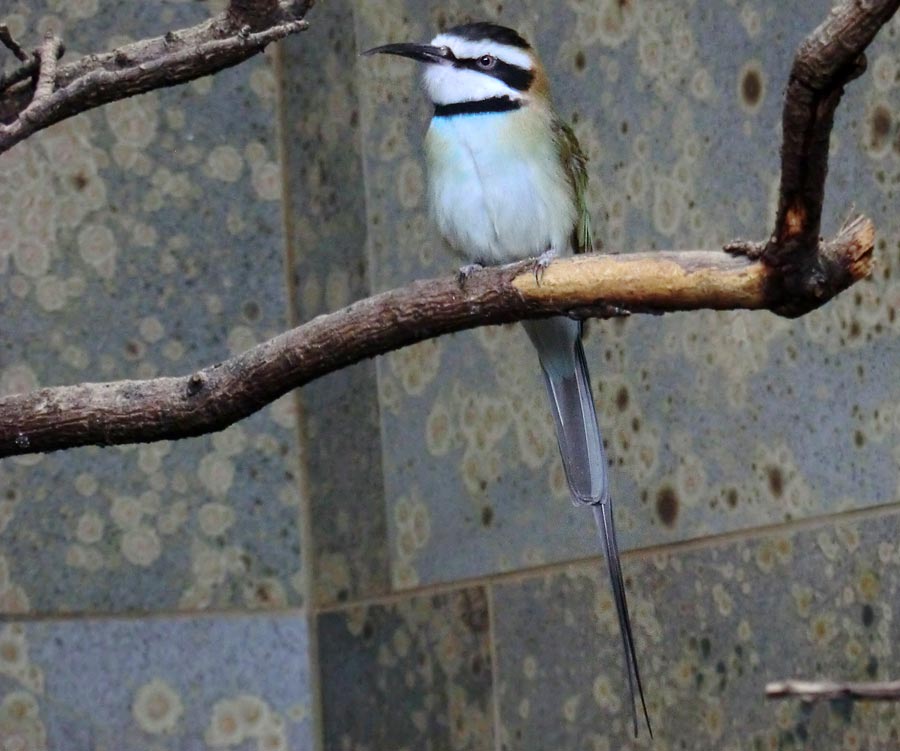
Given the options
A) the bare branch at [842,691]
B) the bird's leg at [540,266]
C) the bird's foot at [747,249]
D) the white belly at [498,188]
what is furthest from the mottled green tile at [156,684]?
the bare branch at [842,691]

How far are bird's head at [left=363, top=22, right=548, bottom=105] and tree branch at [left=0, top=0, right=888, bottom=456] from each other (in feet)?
2.34

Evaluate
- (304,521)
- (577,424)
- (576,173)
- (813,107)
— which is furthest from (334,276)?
(813,107)

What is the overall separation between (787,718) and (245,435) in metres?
1.21

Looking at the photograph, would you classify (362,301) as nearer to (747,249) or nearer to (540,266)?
(540,266)

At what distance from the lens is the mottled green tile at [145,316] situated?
3.39 metres

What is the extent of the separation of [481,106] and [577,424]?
0.49 metres

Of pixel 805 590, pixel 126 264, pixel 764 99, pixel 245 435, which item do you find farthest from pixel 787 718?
pixel 126 264

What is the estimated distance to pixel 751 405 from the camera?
290 centimetres

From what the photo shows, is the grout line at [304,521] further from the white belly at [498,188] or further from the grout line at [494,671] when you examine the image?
the white belly at [498,188]

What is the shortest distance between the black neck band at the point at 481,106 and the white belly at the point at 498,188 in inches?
0.6

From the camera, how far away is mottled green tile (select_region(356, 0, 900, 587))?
9.16ft

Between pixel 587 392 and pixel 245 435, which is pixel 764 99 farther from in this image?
pixel 245 435

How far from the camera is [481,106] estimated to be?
2.78m

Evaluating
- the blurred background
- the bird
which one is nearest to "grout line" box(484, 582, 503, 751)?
the blurred background
